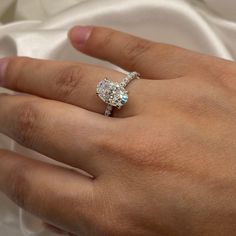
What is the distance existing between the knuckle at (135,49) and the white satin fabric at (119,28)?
5.1 inches

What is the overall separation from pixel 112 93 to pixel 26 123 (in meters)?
0.11

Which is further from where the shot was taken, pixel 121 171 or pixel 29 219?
pixel 29 219

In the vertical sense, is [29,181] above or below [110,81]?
below

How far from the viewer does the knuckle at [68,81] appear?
2.02 feet

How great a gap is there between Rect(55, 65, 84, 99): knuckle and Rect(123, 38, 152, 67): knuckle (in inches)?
3.1

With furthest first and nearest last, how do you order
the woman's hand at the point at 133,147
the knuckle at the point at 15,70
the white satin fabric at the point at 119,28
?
the white satin fabric at the point at 119,28 < the knuckle at the point at 15,70 < the woman's hand at the point at 133,147

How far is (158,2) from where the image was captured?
0.81m

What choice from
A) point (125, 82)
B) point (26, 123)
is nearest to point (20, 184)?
point (26, 123)

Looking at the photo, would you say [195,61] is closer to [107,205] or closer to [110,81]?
[110,81]

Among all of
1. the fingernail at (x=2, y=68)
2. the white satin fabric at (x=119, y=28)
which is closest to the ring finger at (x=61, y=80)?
the fingernail at (x=2, y=68)

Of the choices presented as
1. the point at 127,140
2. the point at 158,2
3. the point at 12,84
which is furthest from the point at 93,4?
the point at 127,140

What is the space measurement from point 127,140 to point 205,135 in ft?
0.30

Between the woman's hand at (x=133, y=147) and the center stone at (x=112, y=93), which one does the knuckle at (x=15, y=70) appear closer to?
Result: the woman's hand at (x=133, y=147)

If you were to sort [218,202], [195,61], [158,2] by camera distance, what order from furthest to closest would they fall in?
[158,2]
[195,61]
[218,202]
